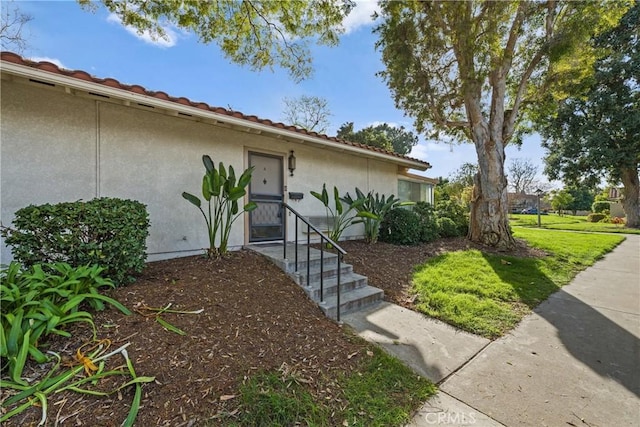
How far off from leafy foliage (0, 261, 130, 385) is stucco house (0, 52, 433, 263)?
1.73m

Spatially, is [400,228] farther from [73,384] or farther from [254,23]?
[73,384]

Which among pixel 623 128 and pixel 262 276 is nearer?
pixel 262 276

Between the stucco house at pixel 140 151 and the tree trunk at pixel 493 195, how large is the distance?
4015 mm

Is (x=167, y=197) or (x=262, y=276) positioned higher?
(x=167, y=197)

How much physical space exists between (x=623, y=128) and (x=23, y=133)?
2322 centimetres

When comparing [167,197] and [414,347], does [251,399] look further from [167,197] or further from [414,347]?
[167,197]

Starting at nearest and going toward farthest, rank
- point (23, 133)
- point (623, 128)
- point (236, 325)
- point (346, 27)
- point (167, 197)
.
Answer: point (236, 325) → point (23, 133) → point (167, 197) → point (346, 27) → point (623, 128)

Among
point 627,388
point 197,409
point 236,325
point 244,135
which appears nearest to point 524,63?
point 244,135

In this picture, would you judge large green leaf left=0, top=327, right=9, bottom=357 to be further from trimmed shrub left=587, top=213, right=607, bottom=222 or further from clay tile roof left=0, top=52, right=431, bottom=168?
trimmed shrub left=587, top=213, right=607, bottom=222

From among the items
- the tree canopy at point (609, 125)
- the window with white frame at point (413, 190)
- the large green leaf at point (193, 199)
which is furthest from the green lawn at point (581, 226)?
the large green leaf at point (193, 199)

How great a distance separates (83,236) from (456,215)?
1049 cm

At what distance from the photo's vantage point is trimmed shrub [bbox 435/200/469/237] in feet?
32.9

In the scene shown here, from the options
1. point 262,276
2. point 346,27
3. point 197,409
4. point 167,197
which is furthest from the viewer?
point 346,27

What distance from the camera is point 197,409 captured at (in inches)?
75.8
